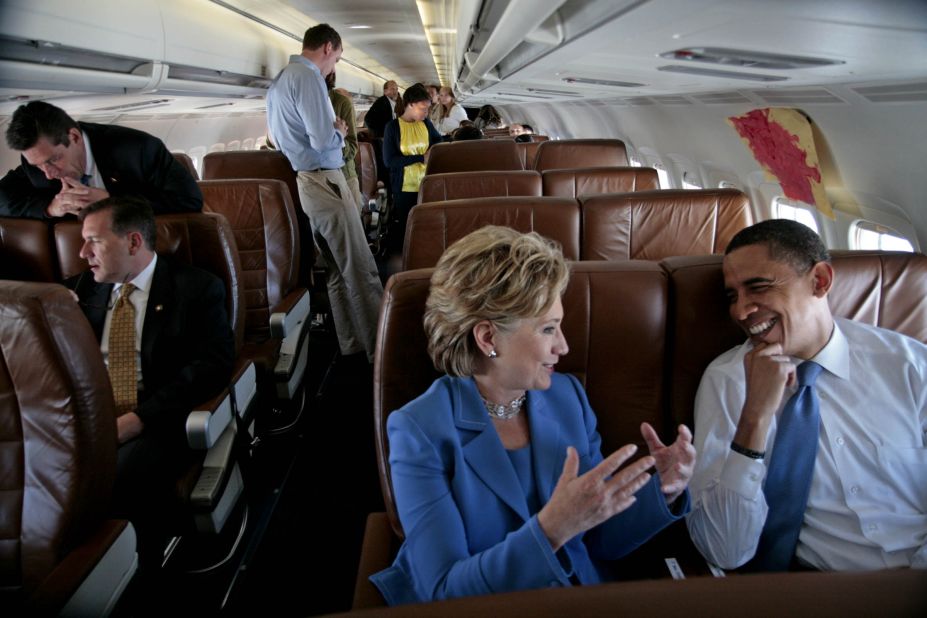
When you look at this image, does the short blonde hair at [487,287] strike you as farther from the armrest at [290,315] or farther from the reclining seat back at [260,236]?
the reclining seat back at [260,236]

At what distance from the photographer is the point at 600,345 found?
1.71 m

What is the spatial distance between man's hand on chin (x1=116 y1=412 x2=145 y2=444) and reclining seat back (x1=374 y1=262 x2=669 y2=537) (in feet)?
3.83

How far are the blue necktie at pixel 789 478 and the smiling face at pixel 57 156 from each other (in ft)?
9.85

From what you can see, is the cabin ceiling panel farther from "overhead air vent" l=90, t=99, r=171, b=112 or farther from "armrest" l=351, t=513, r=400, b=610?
"overhead air vent" l=90, t=99, r=171, b=112

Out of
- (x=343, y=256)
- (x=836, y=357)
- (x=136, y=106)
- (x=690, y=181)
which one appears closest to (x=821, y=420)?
(x=836, y=357)

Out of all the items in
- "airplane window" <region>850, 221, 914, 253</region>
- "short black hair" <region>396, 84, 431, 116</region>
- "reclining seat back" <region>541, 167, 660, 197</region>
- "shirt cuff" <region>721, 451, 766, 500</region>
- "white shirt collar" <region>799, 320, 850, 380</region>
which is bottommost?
"shirt cuff" <region>721, 451, 766, 500</region>

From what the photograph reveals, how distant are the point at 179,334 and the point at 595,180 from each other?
2790 mm

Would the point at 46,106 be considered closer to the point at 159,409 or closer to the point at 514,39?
the point at 159,409

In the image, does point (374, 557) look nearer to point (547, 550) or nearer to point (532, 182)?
point (547, 550)

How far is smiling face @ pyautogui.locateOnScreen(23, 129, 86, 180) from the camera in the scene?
242 cm

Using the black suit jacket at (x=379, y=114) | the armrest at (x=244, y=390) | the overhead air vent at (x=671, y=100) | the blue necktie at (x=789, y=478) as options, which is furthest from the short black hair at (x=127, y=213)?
the black suit jacket at (x=379, y=114)

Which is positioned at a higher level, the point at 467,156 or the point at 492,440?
the point at 467,156

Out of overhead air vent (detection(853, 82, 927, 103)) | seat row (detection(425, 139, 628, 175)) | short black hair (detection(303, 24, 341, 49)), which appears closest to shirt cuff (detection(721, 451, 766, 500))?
overhead air vent (detection(853, 82, 927, 103))

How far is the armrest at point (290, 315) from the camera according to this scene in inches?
117
